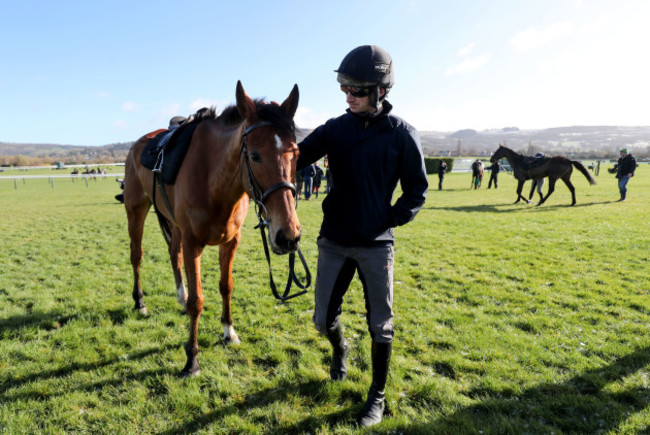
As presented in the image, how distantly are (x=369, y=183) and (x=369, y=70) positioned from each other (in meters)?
0.79

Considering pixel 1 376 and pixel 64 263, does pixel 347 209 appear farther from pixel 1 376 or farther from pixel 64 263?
pixel 64 263

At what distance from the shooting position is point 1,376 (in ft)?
10.6

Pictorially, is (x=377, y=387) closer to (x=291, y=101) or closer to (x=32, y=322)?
(x=291, y=101)

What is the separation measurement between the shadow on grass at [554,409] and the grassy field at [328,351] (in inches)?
0.5

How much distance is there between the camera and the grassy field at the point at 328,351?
2.73 metres

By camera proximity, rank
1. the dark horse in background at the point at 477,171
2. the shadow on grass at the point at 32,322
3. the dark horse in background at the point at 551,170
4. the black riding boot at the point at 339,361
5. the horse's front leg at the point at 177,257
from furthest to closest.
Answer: the dark horse in background at the point at 477,171 → the dark horse in background at the point at 551,170 → the horse's front leg at the point at 177,257 → the shadow on grass at the point at 32,322 → the black riding boot at the point at 339,361

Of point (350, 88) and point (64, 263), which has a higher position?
point (350, 88)

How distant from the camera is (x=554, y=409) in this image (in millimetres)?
2795

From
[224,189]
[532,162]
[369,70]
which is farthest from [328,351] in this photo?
[532,162]

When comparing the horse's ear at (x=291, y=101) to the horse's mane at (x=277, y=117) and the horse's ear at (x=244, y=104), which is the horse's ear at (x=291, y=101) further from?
the horse's ear at (x=244, y=104)

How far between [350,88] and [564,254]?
7.13 metres

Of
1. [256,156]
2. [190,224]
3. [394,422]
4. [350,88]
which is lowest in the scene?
[394,422]

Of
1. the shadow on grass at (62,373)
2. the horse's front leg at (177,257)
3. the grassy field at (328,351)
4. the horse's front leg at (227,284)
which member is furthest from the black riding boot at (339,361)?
the horse's front leg at (177,257)

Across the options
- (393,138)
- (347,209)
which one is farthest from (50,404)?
(393,138)
